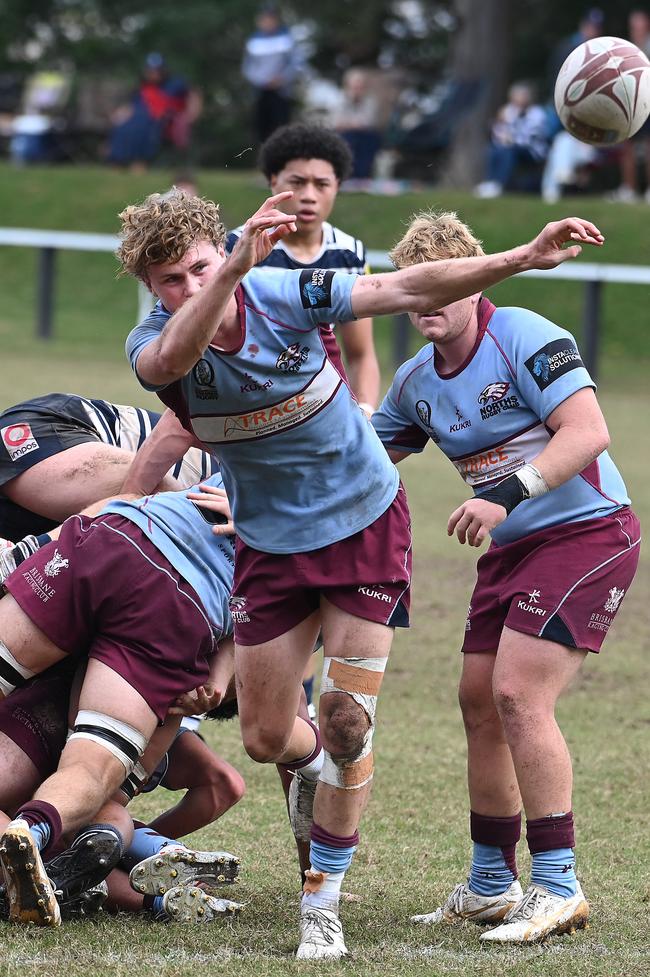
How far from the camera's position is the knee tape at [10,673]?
13.2ft

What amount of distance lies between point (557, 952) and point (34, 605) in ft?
5.39

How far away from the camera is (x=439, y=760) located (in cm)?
573

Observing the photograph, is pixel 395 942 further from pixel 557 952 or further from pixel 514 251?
pixel 514 251

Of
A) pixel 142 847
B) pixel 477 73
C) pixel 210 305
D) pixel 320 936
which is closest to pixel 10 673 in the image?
pixel 142 847

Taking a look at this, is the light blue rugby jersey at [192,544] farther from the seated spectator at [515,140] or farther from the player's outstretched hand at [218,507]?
the seated spectator at [515,140]

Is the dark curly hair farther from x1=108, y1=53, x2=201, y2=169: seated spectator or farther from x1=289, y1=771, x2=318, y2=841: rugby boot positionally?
x1=108, y1=53, x2=201, y2=169: seated spectator

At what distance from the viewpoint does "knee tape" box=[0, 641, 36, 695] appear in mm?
4027

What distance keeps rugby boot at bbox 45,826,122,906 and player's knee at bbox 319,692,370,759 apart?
61 centimetres

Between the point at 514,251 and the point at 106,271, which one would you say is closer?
the point at 514,251

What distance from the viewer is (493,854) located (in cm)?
420

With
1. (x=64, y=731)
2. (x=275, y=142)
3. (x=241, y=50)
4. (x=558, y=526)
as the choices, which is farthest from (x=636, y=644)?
(x=241, y=50)

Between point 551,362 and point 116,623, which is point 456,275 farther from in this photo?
point 116,623

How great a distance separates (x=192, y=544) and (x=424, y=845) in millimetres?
1324

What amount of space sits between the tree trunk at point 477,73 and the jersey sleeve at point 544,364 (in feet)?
68.0
